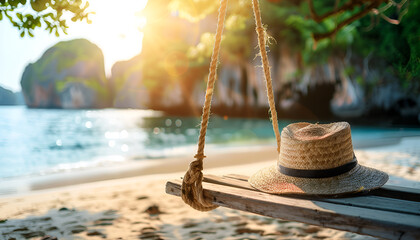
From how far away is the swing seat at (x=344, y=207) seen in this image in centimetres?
117

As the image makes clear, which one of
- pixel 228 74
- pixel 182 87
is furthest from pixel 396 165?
pixel 182 87

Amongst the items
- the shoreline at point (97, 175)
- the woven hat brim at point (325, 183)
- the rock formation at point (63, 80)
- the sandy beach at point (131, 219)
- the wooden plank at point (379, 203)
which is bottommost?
the shoreline at point (97, 175)

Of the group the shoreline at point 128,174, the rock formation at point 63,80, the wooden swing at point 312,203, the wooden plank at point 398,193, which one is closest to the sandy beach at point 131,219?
the shoreline at point 128,174

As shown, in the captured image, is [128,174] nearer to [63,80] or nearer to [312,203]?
[312,203]

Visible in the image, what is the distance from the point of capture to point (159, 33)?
4559 cm

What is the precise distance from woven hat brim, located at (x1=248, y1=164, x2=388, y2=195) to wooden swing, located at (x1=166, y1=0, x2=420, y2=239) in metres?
0.04

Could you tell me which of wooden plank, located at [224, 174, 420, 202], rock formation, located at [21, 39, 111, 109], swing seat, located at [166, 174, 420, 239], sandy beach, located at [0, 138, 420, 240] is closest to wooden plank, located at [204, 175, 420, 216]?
swing seat, located at [166, 174, 420, 239]

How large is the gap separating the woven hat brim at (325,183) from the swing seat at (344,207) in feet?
0.12

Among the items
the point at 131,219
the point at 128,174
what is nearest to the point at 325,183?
the point at 131,219

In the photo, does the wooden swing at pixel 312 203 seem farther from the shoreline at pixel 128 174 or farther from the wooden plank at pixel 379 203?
the shoreline at pixel 128 174

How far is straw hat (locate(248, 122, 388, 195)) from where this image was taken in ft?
5.33

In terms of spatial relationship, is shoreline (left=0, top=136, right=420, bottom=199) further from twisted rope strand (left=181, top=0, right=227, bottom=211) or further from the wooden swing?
twisted rope strand (left=181, top=0, right=227, bottom=211)

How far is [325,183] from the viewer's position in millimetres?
1642

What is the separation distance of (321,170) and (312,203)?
0.30 meters
